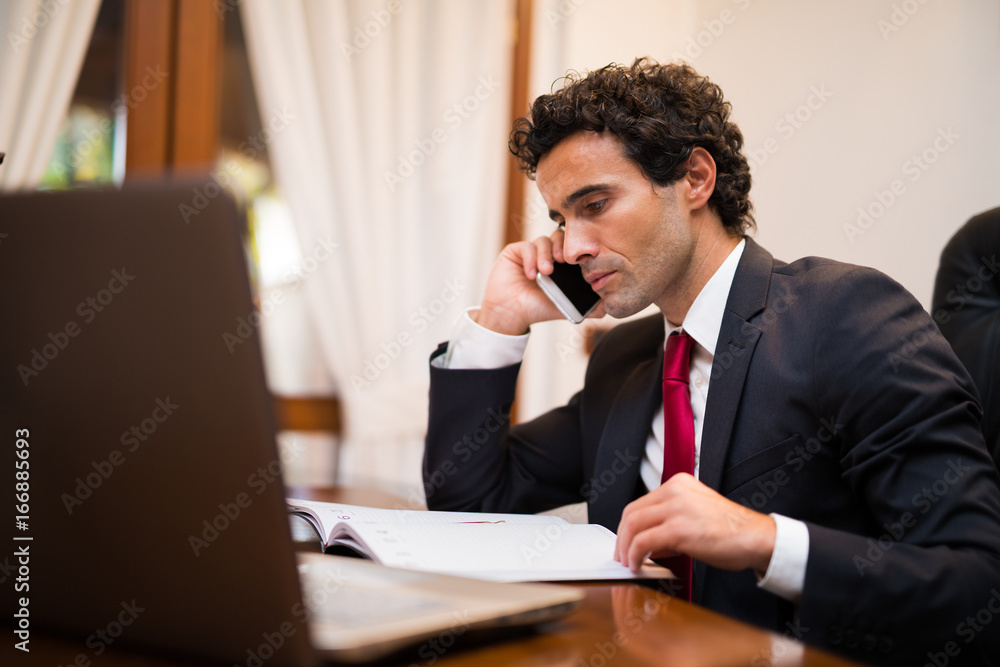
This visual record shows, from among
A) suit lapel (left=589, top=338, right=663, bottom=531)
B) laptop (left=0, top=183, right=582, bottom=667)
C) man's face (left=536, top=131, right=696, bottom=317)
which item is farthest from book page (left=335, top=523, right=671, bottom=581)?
man's face (left=536, top=131, right=696, bottom=317)

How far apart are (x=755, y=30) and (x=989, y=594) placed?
1.84 meters

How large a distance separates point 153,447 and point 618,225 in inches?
41.2

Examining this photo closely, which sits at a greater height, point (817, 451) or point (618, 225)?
point (618, 225)

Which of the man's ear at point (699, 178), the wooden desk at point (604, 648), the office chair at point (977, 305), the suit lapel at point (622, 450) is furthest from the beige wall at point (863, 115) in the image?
the wooden desk at point (604, 648)

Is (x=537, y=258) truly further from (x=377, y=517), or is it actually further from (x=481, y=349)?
(x=377, y=517)

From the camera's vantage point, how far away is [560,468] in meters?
1.49

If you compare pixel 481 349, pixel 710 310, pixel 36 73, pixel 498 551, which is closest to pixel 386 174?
pixel 36 73

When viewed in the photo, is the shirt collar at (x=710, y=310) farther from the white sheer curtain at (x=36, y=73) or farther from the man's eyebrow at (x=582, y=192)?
the white sheer curtain at (x=36, y=73)

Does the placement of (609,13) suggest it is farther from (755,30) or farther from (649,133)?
(649,133)

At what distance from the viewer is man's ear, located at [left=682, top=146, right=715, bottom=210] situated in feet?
4.76

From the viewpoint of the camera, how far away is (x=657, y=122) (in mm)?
1388

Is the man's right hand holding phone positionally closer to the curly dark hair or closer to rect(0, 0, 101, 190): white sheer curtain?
the curly dark hair

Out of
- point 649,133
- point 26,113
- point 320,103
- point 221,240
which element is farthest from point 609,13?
point 221,240

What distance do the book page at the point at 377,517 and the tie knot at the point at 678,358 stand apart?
0.34 metres
